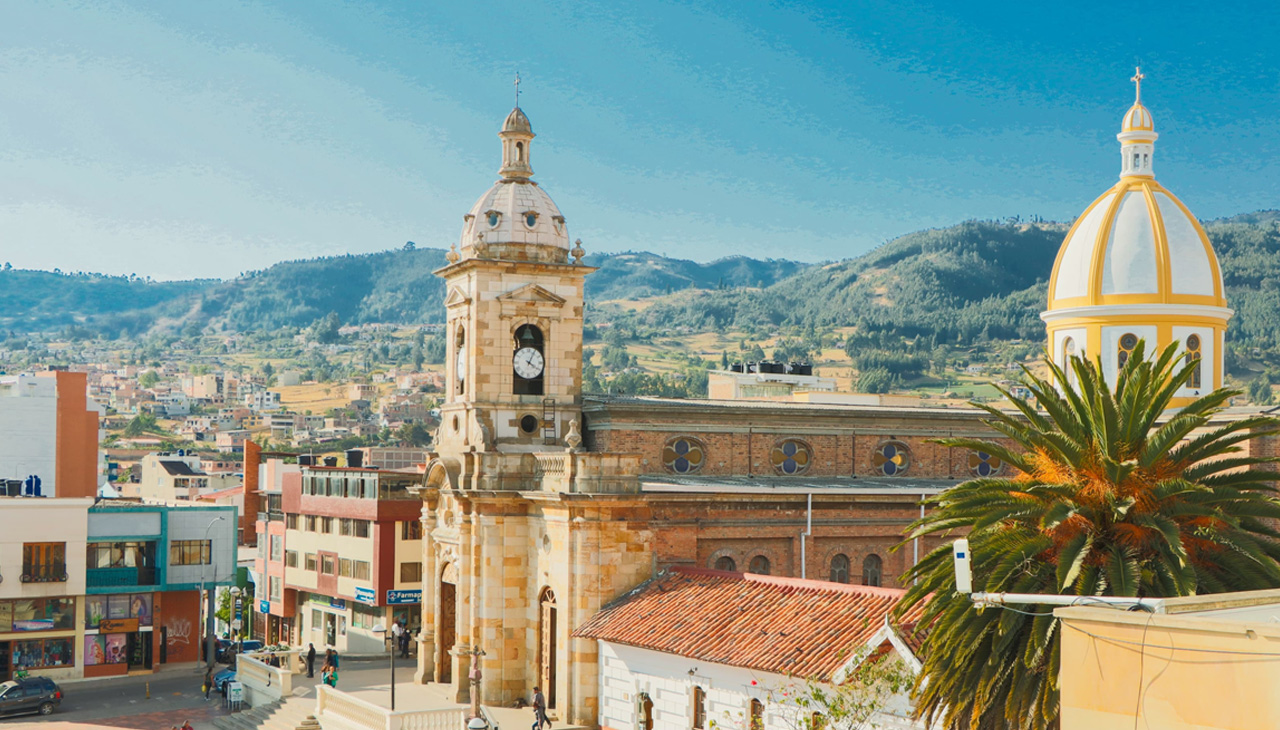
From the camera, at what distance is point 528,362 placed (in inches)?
1789

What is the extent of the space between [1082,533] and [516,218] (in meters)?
27.4

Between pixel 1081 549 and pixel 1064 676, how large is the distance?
5520 mm

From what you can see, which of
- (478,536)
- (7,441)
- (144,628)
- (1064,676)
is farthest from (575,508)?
(7,441)

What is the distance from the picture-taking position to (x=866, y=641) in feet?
96.2

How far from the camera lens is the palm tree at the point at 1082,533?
21.1 m

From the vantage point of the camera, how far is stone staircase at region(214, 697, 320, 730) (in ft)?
144

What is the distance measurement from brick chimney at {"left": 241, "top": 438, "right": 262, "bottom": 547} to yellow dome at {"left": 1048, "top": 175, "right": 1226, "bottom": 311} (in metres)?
56.1

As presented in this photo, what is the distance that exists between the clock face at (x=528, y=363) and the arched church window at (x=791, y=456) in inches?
332

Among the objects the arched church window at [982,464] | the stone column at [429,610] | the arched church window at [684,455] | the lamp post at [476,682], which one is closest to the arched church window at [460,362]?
the stone column at [429,610]

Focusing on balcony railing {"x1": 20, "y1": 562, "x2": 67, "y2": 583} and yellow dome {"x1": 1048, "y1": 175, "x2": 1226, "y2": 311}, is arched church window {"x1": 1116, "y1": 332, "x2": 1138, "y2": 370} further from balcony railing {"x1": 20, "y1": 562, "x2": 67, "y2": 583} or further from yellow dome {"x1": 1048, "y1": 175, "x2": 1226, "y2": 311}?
balcony railing {"x1": 20, "y1": 562, "x2": 67, "y2": 583}

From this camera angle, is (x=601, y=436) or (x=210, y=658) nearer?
(x=601, y=436)

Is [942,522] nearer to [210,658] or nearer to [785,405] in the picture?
[785,405]

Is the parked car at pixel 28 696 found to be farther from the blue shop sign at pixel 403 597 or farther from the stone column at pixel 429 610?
the stone column at pixel 429 610

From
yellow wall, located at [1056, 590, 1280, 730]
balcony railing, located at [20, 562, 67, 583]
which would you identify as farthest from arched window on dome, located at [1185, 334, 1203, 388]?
balcony railing, located at [20, 562, 67, 583]
